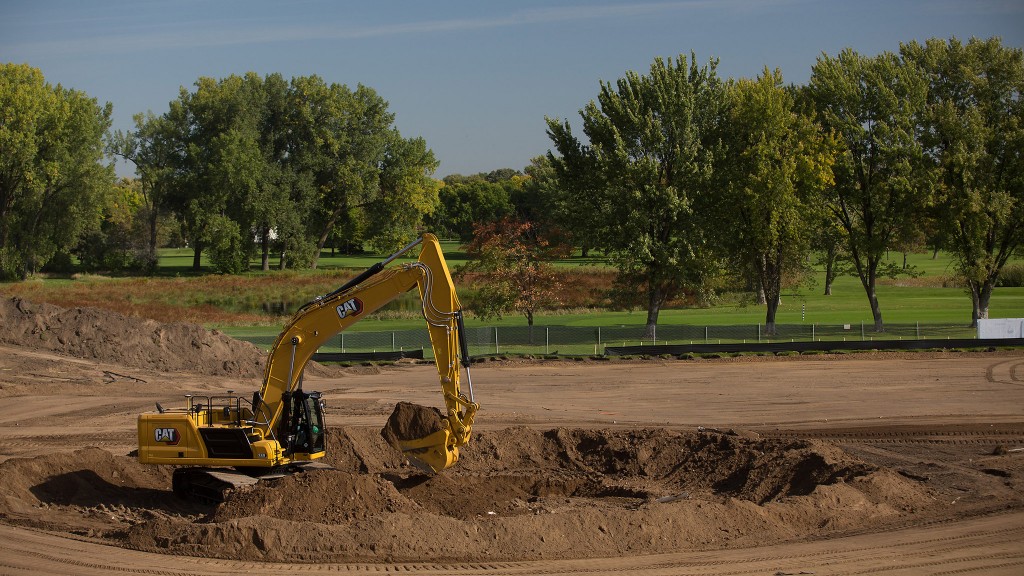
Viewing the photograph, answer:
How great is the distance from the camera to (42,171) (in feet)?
228

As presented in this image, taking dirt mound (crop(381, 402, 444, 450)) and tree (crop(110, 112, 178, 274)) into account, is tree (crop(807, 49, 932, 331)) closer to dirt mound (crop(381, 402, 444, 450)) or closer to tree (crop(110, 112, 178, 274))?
dirt mound (crop(381, 402, 444, 450))

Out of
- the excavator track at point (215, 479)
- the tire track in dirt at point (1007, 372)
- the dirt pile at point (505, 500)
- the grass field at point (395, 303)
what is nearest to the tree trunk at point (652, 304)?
the grass field at point (395, 303)

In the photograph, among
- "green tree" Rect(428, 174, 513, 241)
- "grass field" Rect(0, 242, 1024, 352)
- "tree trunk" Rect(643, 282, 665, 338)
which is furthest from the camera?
"green tree" Rect(428, 174, 513, 241)

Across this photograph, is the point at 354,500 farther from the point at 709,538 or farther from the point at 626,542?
the point at 709,538

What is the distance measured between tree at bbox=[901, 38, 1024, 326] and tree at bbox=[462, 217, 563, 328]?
1890 centimetres

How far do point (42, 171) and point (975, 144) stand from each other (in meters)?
62.5

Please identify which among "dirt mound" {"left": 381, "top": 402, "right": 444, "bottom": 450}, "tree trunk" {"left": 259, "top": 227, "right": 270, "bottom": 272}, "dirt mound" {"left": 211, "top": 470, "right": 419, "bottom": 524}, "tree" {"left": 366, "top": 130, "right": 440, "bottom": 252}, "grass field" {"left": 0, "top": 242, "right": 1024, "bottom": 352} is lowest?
"dirt mound" {"left": 211, "top": 470, "right": 419, "bottom": 524}

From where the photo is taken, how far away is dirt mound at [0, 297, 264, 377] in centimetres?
3447

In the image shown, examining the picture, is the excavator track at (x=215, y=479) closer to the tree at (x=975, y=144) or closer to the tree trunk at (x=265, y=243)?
the tree at (x=975, y=144)

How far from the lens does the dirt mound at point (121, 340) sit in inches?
1357

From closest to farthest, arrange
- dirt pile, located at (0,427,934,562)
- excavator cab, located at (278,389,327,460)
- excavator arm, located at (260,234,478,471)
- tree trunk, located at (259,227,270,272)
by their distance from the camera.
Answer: dirt pile, located at (0,427,934,562), excavator arm, located at (260,234,478,471), excavator cab, located at (278,389,327,460), tree trunk, located at (259,227,270,272)

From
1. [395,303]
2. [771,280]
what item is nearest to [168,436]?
[771,280]

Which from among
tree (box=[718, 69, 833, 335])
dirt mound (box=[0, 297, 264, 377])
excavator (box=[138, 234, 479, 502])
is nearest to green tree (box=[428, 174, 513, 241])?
tree (box=[718, 69, 833, 335])

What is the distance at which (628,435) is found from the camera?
21750 mm
